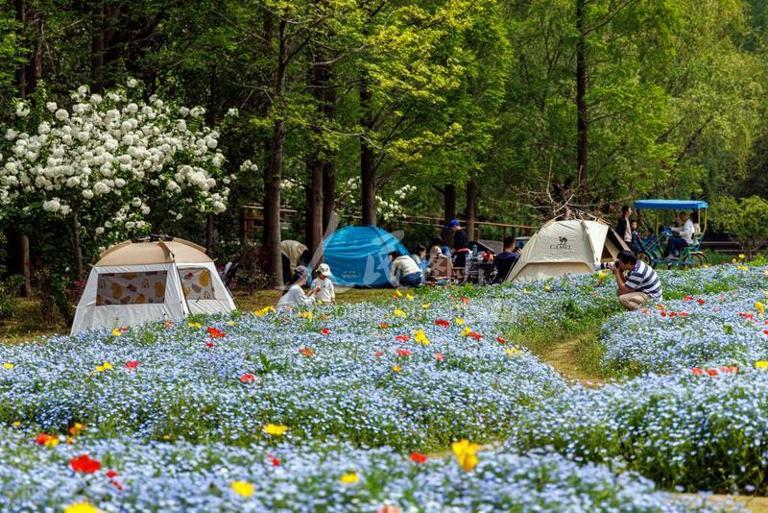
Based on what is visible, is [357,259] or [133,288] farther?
[357,259]

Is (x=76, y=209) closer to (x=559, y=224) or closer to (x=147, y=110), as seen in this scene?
(x=147, y=110)

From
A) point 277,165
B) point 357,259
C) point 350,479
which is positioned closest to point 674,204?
point 357,259

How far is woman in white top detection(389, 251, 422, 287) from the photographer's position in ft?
86.4

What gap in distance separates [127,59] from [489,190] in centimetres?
1982

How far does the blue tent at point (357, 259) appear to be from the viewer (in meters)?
28.9

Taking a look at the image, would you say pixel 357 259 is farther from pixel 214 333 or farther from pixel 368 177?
pixel 214 333

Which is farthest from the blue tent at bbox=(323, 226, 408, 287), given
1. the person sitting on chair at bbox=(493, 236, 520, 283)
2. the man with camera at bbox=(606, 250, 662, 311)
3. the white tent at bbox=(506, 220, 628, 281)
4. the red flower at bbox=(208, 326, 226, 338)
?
the red flower at bbox=(208, 326, 226, 338)

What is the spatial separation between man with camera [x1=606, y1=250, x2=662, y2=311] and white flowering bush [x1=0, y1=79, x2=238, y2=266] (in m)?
8.94

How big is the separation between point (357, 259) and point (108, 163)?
422 inches

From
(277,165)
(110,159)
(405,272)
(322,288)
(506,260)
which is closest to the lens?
(322,288)

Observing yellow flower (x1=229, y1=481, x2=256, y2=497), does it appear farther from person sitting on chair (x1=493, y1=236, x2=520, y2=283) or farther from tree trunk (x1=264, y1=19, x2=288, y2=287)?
person sitting on chair (x1=493, y1=236, x2=520, y2=283)

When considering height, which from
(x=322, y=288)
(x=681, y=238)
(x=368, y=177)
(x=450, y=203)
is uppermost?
(x=368, y=177)

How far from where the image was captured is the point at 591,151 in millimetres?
36562

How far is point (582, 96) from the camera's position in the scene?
112 ft
